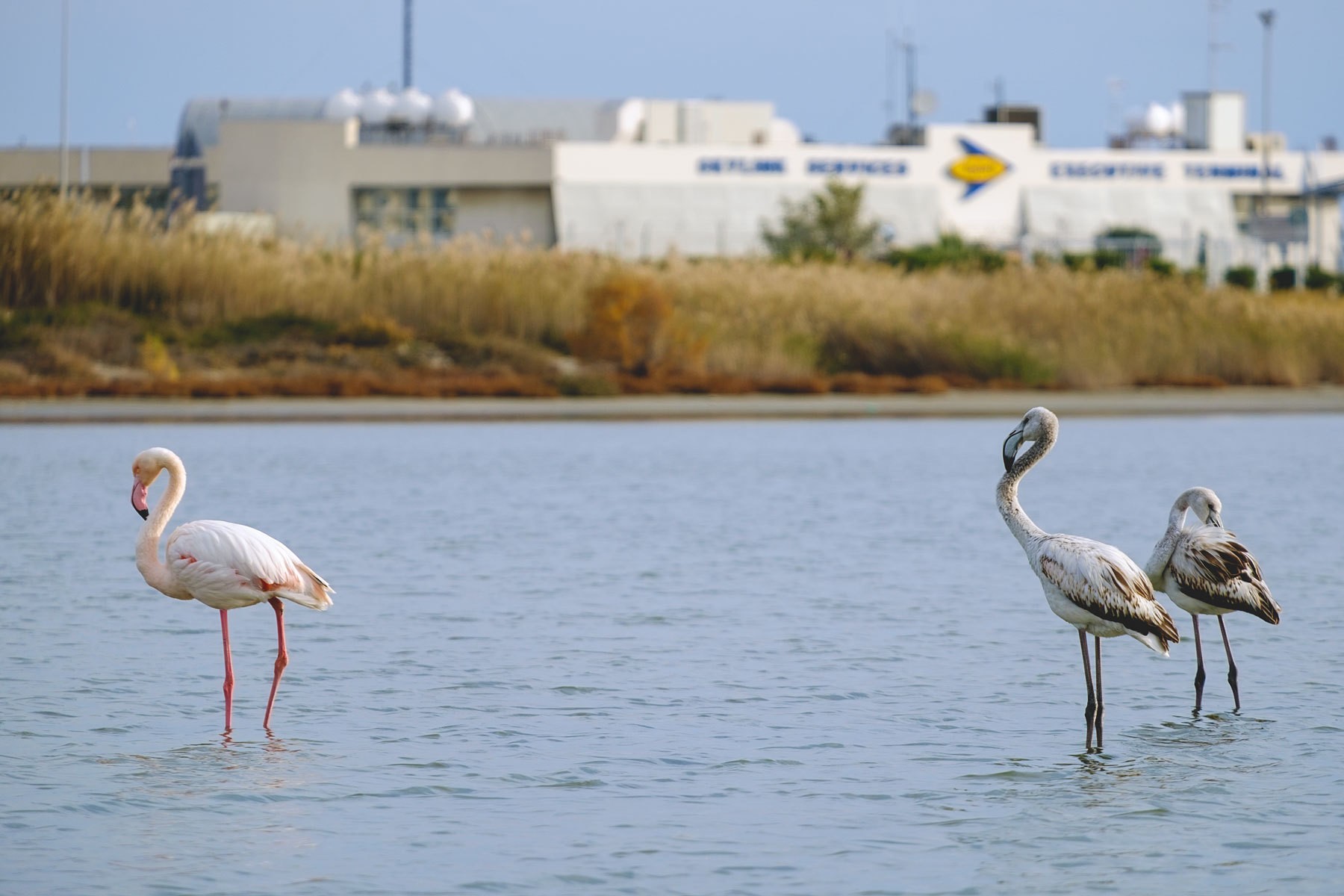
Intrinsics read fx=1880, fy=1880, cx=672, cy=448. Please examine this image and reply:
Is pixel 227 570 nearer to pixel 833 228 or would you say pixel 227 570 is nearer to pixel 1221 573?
pixel 1221 573

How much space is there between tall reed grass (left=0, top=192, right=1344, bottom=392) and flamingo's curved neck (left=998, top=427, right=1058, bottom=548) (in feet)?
69.0

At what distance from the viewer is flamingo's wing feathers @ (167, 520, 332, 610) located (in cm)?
878

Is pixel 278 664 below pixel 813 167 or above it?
below

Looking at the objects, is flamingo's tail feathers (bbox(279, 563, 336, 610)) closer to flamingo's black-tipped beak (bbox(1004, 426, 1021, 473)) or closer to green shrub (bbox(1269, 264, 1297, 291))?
flamingo's black-tipped beak (bbox(1004, 426, 1021, 473))

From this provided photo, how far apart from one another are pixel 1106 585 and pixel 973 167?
264 ft

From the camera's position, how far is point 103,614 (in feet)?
39.0

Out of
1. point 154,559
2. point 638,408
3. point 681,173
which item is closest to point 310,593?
point 154,559

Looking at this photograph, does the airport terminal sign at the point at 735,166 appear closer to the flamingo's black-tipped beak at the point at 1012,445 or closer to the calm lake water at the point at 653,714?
the calm lake water at the point at 653,714

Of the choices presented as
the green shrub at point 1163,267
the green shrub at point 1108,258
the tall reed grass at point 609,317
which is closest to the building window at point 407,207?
the green shrub at point 1108,258

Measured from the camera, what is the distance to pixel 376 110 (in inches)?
3292

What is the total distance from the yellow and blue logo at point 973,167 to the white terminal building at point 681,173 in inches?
3.2

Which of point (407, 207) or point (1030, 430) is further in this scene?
point (407, 207)

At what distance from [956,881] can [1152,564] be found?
303cm

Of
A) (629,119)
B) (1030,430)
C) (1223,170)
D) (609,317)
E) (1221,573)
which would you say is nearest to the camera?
(1030,430)
